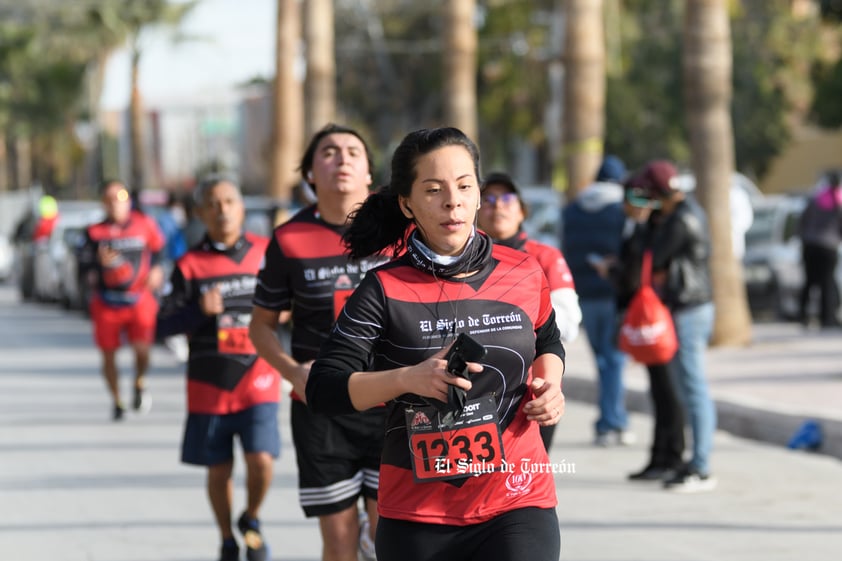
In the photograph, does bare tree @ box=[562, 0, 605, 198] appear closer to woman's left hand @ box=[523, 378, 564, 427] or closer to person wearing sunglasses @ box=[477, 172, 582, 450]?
person wearing sunglasses @ box=[477, 172, 582, 450]

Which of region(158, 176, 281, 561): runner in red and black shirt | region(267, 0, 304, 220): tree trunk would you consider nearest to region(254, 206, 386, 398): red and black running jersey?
region(158, 176, 281, 561): runner in red and black shirt

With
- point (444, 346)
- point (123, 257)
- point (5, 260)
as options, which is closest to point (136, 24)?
point (5, 260)

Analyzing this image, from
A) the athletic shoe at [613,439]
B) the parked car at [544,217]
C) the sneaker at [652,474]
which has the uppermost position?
the parked car at [544,217]

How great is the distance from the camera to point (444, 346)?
14.5ft

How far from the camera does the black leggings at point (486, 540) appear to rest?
173 inches

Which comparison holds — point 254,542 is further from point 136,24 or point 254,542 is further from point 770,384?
point 136,24

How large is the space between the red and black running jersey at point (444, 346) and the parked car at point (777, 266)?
57.5 ft

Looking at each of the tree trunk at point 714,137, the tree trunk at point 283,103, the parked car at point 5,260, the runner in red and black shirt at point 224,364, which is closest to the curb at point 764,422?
the tree trunk at point 714,137

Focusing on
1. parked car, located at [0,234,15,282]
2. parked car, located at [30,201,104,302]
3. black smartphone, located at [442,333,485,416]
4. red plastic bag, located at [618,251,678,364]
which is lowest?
parked car, located at [0,234,15,282]

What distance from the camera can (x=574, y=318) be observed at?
717cm

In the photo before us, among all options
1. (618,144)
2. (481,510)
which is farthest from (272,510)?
(618,144)

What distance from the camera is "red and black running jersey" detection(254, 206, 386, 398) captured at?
254 inches

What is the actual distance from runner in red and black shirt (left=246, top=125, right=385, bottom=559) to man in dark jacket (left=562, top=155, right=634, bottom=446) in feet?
17.0

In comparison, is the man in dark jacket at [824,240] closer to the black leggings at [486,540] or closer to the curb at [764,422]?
the curb at [764,422]
